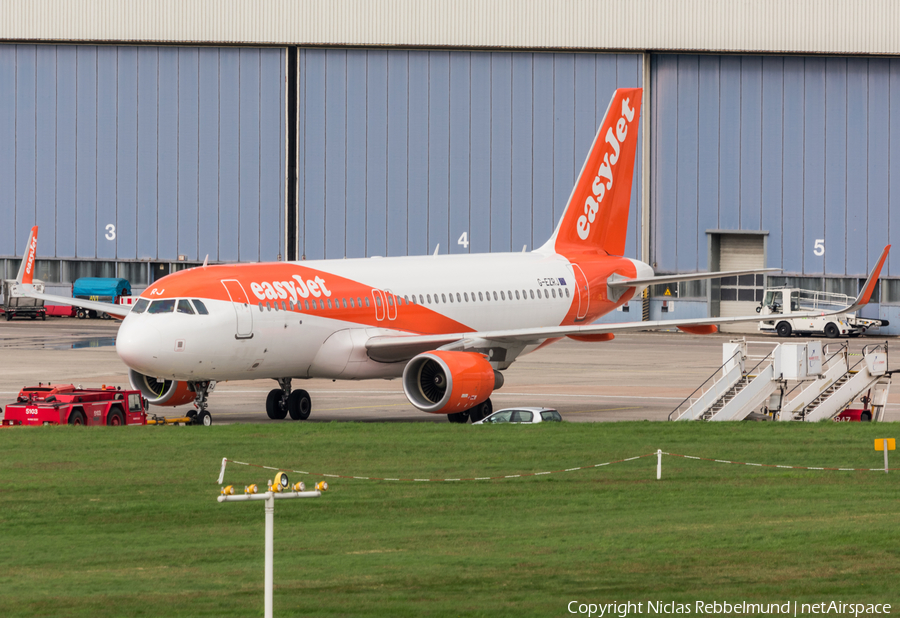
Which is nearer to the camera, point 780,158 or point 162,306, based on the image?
point 162,306

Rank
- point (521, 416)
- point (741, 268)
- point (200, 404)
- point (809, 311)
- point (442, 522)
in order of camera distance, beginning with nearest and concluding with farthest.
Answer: point (442, 522) → point (521, 416) → point (200, 404) → point (809, 311) → point (741, 268)

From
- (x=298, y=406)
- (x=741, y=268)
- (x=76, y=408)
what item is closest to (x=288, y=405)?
(x=298, y=406)

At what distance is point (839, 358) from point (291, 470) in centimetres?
2049

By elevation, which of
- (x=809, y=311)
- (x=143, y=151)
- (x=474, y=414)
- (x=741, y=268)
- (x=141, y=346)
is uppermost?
(x=143, y=151)

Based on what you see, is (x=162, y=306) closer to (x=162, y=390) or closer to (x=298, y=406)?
(x=162, y=390)

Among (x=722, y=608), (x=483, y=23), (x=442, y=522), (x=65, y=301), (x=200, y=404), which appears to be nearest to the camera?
(x=722, y=608)

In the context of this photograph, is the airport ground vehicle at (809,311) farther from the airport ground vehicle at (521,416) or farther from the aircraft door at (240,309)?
the aircraft door at (240,309)

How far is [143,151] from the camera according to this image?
94.1 metres

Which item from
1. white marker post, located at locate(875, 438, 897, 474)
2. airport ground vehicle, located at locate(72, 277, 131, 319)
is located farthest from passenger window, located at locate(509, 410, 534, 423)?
airport ground vehicle, located at locate(72, 277, 131, 319)

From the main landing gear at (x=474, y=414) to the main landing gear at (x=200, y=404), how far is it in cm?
688

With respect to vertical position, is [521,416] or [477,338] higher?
[477,338]

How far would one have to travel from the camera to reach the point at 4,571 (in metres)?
19.8

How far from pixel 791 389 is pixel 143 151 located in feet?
202

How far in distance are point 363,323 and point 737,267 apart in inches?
2039
